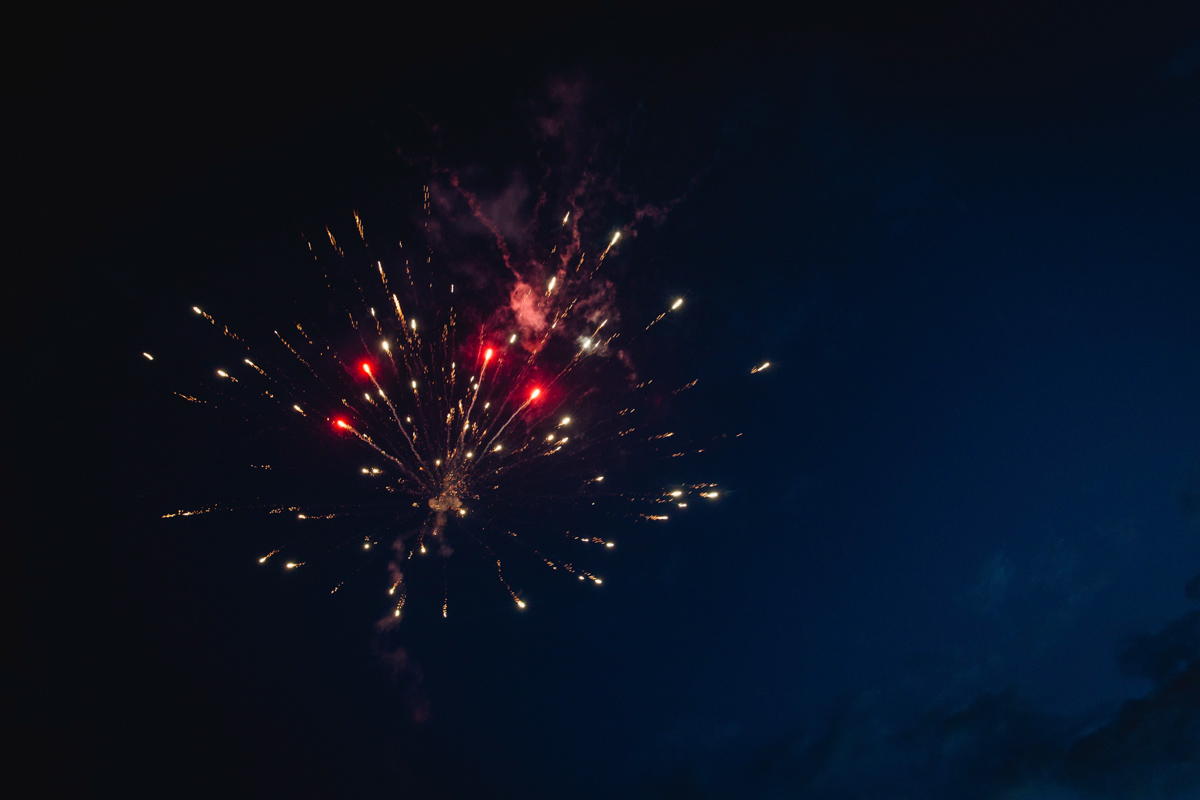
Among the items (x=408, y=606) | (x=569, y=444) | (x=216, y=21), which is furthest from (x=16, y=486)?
(x=569, y=444)

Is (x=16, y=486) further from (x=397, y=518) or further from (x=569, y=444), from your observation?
(x=569, y=444)

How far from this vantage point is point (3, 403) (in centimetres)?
1163

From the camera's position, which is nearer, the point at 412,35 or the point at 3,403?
the point at 412,35

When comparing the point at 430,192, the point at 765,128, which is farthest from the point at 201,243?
the point at 765,128

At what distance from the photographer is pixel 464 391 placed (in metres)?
12.9

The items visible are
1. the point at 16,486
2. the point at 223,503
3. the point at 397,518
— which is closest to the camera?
the point at 16,486

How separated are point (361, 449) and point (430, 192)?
8.61 m

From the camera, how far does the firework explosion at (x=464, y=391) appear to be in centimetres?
1139

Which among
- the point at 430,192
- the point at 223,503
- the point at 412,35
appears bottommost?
the point at 223,503

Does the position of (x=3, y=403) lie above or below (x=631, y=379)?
above

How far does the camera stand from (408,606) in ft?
51.0

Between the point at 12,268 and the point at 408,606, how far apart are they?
47.4 feet

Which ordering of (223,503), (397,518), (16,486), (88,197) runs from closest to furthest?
(88,197) → (16,486) → (223,503) → (397,518)

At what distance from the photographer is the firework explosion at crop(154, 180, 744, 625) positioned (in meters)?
11.4
